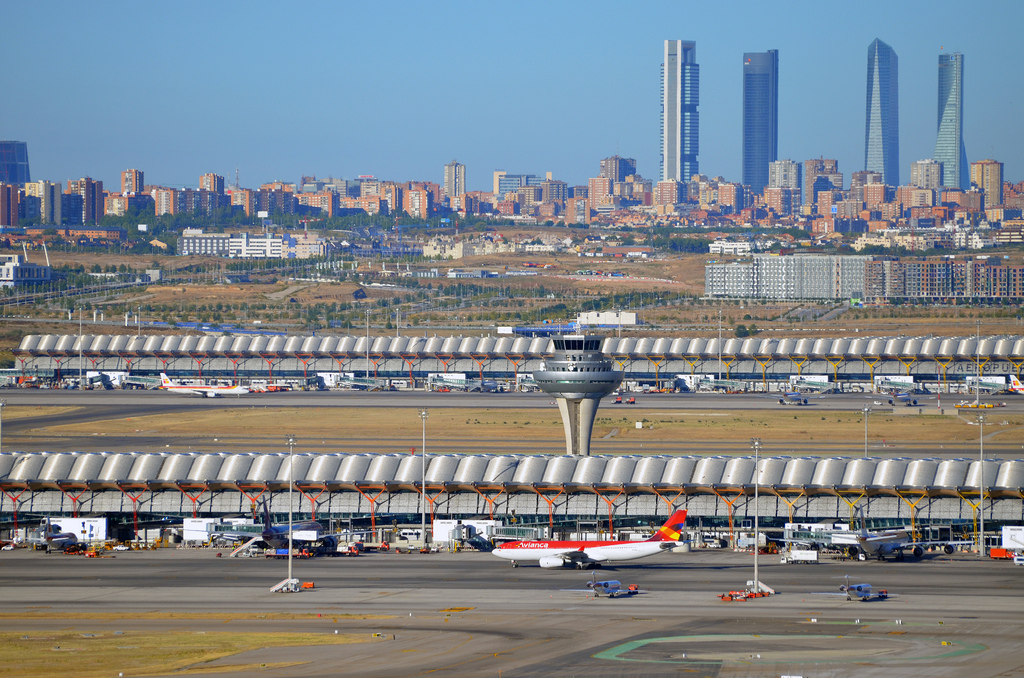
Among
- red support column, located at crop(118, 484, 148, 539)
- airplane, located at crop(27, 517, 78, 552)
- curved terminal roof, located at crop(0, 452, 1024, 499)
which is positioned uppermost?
curved terminal roof, located at crop(0, 452, 1024, 499)

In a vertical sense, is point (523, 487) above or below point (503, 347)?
below

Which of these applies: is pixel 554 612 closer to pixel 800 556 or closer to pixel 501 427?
pixel 800 556

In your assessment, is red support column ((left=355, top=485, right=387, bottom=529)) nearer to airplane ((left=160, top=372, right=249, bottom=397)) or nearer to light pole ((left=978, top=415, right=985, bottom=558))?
light pole ((left=978, top=415, right=985, bottom=558))

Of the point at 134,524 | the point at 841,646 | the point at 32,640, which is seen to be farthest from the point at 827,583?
the point at 134,524

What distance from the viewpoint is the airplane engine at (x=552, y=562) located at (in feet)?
260

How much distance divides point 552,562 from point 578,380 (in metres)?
22.5

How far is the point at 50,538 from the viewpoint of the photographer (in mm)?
86375

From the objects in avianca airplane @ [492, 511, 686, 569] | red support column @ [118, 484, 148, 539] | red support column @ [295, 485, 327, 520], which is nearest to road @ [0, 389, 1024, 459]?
red support column @ [295, 485, 327, 520]

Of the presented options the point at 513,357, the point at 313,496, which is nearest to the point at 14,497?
the point at 313,496

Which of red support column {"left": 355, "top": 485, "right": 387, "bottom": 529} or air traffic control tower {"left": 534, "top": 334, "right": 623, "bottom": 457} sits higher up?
air traffic control tower {"left": 534, "top": 334, "right": 623, "bottom": 457}

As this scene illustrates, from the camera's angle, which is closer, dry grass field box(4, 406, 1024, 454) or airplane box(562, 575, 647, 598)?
airplane box(562, 575, 647, 598)

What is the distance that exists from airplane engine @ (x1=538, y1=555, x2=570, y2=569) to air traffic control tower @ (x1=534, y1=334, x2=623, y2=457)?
21393mm

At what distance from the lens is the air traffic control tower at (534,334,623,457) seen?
99.1 metres

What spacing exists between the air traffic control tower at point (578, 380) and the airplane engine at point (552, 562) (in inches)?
842
